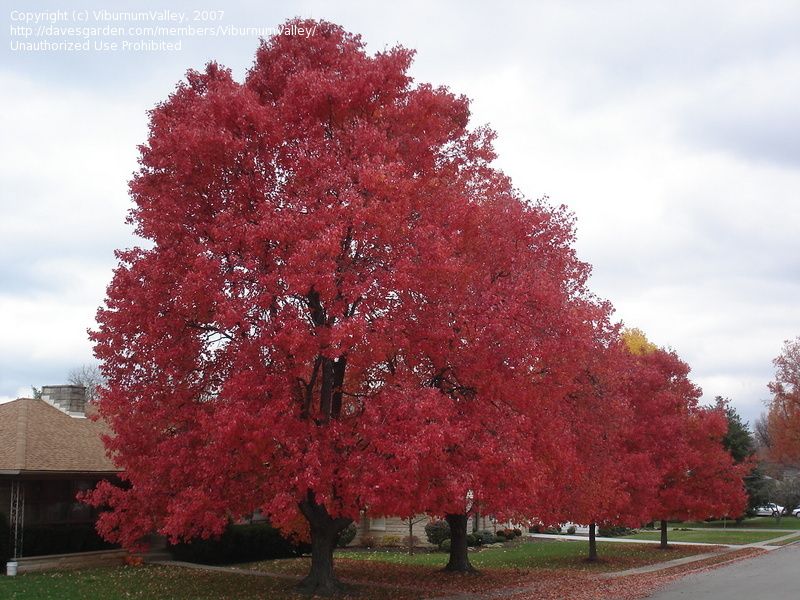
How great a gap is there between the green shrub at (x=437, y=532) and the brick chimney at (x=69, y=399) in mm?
16500

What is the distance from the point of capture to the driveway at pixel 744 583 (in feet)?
58.7

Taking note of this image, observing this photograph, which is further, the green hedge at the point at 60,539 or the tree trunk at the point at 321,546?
the green hedge at the point at 60,539

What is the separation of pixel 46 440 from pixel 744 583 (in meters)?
22.0

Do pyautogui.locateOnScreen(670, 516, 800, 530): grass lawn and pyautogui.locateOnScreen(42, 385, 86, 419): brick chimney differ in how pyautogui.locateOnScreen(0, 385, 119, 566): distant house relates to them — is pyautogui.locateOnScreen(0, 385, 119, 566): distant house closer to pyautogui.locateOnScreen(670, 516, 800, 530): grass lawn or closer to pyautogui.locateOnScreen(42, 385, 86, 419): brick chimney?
pyautogui.locateOnScreen(42, 385, 86, 419): brick chimney

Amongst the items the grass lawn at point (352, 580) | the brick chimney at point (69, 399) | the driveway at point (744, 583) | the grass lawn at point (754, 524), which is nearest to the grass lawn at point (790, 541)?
the driveway at point (744, 583)

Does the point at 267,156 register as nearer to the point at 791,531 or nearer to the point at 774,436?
the point at 791,531

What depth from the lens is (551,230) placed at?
2102 cm

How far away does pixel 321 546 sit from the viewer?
1794 centimetres

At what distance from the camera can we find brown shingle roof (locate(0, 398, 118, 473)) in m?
22.6

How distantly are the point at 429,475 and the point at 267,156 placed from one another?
7218 mm

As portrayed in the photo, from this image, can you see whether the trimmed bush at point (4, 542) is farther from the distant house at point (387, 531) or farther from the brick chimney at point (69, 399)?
the distant house at point (387, 531)

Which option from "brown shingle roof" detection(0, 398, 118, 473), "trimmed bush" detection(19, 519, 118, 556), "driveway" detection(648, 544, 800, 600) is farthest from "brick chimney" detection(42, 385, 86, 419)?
"driveway" detection(648, 544, 800, 600)

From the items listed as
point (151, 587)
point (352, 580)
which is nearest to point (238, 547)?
point (352, 580)

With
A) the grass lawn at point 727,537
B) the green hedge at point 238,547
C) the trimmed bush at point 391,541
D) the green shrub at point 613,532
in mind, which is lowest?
the green shrub at point 613,532
